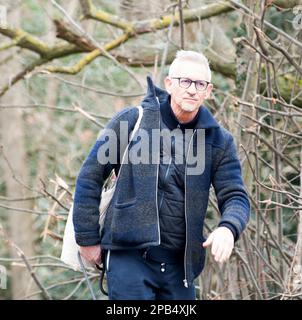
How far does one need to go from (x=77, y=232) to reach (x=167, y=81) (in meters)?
0.91

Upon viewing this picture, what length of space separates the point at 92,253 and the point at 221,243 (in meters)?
0.74

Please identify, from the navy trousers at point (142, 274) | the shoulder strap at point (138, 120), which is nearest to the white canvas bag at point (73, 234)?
the shoulder strap at point (138, 120)

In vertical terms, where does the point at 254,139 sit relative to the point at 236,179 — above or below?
above

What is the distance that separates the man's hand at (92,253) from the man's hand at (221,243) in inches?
23.9

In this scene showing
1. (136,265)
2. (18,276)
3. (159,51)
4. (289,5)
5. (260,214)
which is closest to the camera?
(136,265)

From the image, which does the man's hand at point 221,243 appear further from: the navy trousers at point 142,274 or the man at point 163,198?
the navy trousers at point 142,274

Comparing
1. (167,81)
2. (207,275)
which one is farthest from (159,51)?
(167,81)

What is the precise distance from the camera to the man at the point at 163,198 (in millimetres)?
4574

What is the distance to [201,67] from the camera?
467 cm

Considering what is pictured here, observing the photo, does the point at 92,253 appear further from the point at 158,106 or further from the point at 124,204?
the point at 158,106

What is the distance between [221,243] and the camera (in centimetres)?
438

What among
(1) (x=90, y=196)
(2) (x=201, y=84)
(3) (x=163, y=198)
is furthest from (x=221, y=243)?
(2) (x=201, y=84)

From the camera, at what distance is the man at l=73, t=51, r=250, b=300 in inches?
180
